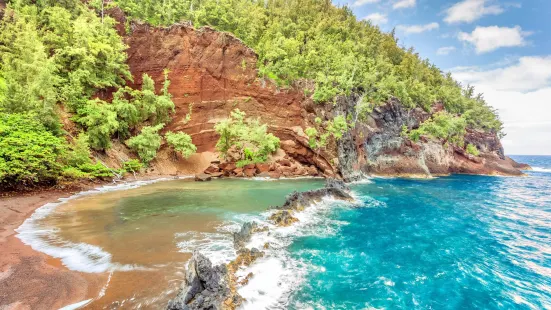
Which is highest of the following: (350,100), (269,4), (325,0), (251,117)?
(325,0)

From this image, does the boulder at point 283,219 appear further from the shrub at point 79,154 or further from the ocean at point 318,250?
the shrub at point 79,154

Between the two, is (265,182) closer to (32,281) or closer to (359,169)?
(359,169)

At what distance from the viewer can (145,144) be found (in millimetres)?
27328

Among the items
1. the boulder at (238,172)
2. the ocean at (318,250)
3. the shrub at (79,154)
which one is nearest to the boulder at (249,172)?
the boulder at (238,172)

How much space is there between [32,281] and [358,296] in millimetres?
8949

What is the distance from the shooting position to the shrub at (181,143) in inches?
1190

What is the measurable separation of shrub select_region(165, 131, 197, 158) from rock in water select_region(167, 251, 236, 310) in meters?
25.0

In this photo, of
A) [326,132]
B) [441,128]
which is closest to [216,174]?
[326,132]

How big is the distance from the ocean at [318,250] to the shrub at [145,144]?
368 inches

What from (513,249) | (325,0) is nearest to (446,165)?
(513,249)

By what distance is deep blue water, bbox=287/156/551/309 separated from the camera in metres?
7.90

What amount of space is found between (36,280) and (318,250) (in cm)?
916

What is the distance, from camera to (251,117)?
123 ft

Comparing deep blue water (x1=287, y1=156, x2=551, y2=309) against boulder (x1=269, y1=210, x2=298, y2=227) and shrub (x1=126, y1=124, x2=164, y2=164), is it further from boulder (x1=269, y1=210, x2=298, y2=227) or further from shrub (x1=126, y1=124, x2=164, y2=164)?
shrub (x1=126, y1=124, x2=164, y2=164)
